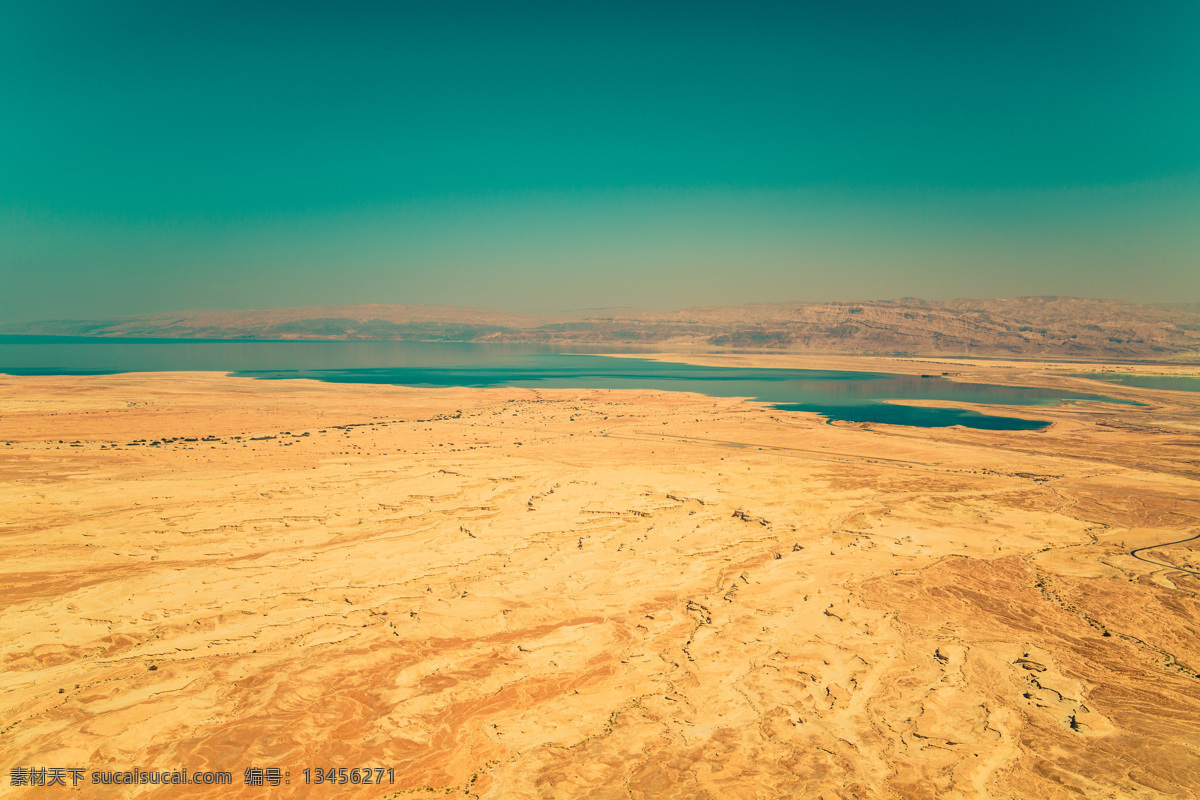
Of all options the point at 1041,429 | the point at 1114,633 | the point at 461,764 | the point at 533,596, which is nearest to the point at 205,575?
the point at 533,596

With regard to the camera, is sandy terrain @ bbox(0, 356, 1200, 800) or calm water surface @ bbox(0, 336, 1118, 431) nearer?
sandy terrain @ bbox(0, 356, 1200, 800)

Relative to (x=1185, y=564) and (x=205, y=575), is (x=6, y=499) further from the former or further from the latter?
(x=1185, y=564)

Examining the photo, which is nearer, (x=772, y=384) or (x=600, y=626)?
(x=600, y=626)

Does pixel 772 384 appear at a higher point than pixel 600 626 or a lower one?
lower

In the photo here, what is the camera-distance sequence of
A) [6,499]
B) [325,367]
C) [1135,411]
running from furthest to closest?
[325,367] < [1135,411] < [6,499]

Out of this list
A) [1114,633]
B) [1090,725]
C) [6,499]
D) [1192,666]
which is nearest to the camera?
[1090,725]

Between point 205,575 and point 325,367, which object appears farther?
point 325,367

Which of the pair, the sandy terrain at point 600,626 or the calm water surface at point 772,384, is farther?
the calm water surface at point 772,384

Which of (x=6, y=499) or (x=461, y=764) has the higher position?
(x=6, y=499)
